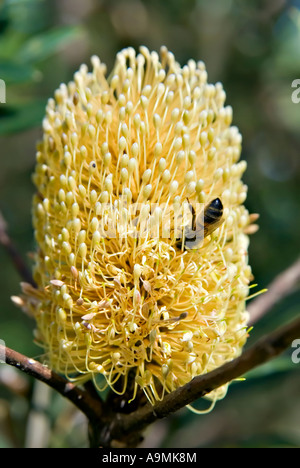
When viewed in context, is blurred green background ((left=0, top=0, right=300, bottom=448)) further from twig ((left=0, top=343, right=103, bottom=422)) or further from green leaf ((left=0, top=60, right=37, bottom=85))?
twig ((left=0, top=343, right=103, bottom=422))

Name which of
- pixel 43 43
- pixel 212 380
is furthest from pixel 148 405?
pixel 43 43

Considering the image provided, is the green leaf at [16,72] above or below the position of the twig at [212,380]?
above

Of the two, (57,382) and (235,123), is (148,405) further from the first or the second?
(235,123)

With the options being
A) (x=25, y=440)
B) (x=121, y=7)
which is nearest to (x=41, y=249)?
(x=25, y=440)

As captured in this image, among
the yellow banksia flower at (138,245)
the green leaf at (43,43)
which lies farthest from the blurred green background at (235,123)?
the yellow banksia flower at (138,245)

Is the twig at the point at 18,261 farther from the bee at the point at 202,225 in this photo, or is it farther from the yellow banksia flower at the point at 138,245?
the bee at the point at 202,225

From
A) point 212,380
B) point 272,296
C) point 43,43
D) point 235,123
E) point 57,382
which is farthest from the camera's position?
point 235,123
